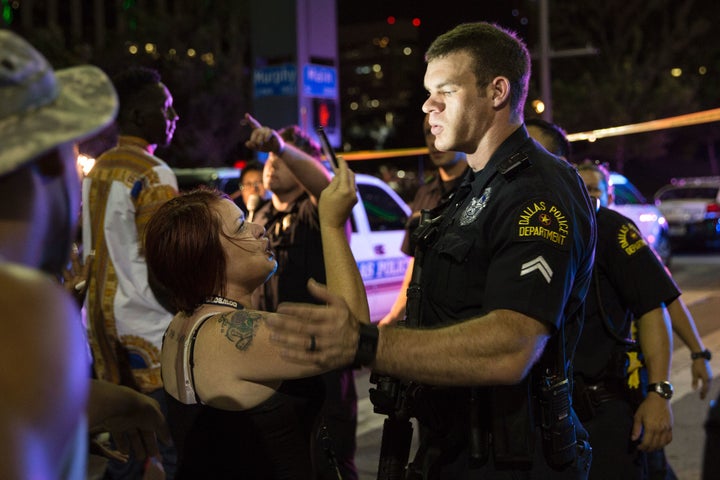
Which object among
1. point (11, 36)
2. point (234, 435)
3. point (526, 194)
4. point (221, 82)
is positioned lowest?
point (221, 82)

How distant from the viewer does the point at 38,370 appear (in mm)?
1219

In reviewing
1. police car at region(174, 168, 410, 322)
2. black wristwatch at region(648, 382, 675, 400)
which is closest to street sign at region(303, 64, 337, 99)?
police car at region(174, 168, 410, 322)

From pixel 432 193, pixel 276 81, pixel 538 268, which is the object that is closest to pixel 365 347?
pixel 538 268

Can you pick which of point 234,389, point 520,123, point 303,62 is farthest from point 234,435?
point 303,62

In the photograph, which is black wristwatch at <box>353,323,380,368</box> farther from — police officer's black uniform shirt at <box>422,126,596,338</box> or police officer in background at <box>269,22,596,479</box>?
police officer's black uniform shirt at <box>422,126,596,338</box>

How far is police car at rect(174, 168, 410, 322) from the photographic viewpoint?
10.7 meters

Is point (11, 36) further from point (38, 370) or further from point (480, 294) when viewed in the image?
point (480, 294)

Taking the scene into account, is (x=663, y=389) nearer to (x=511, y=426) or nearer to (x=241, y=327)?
(x=511, y=426)

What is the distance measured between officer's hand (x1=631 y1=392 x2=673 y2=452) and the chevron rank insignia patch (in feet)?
5.09

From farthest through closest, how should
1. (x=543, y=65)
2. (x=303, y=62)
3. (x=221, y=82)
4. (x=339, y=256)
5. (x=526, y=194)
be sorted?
(x=221, y=82), (x=543, y=65), (x=303, y=62), (x=339, y=256), (x=526, y=194)

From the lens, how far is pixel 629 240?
12.7 feet

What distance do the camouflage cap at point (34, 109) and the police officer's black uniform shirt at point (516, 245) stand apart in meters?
1.31

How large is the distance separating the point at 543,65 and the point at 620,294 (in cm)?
1837

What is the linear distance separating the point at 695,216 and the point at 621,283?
20.8 metres
